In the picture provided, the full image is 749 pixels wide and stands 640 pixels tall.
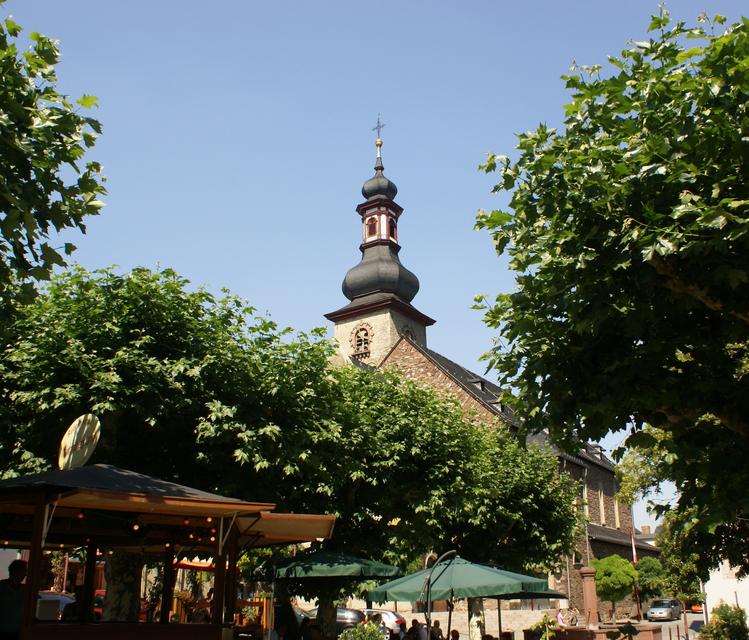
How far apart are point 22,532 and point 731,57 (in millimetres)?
10279

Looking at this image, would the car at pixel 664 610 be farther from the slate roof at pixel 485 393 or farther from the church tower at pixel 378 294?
the church tower at pixel 378 294

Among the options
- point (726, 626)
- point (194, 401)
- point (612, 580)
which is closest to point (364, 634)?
point (194, 401)

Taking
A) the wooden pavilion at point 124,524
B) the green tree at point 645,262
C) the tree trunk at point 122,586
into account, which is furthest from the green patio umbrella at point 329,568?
the green tree at point 645,262

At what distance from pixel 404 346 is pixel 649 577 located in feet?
68.0

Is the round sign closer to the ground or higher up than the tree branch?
closer to the ground

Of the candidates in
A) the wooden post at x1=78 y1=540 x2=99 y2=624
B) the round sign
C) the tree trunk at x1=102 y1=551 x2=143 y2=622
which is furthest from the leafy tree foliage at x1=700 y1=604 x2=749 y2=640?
the round sign

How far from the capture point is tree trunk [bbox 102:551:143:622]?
1384cm

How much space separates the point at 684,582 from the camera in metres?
26.0

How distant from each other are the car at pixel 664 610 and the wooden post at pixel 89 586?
42.7 meters

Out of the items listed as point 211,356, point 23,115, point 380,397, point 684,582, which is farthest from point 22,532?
point 684,582

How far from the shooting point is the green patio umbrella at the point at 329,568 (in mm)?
14070

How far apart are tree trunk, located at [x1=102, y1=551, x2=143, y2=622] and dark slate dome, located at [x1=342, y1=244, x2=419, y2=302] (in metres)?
41.8

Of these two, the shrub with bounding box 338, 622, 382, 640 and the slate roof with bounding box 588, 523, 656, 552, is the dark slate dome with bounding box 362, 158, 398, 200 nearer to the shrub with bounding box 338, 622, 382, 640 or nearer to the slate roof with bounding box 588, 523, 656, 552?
the slate roof with bounding box 588, 523, 656, 552

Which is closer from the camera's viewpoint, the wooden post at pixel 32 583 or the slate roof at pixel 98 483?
the wooden post at pixel 32 583
